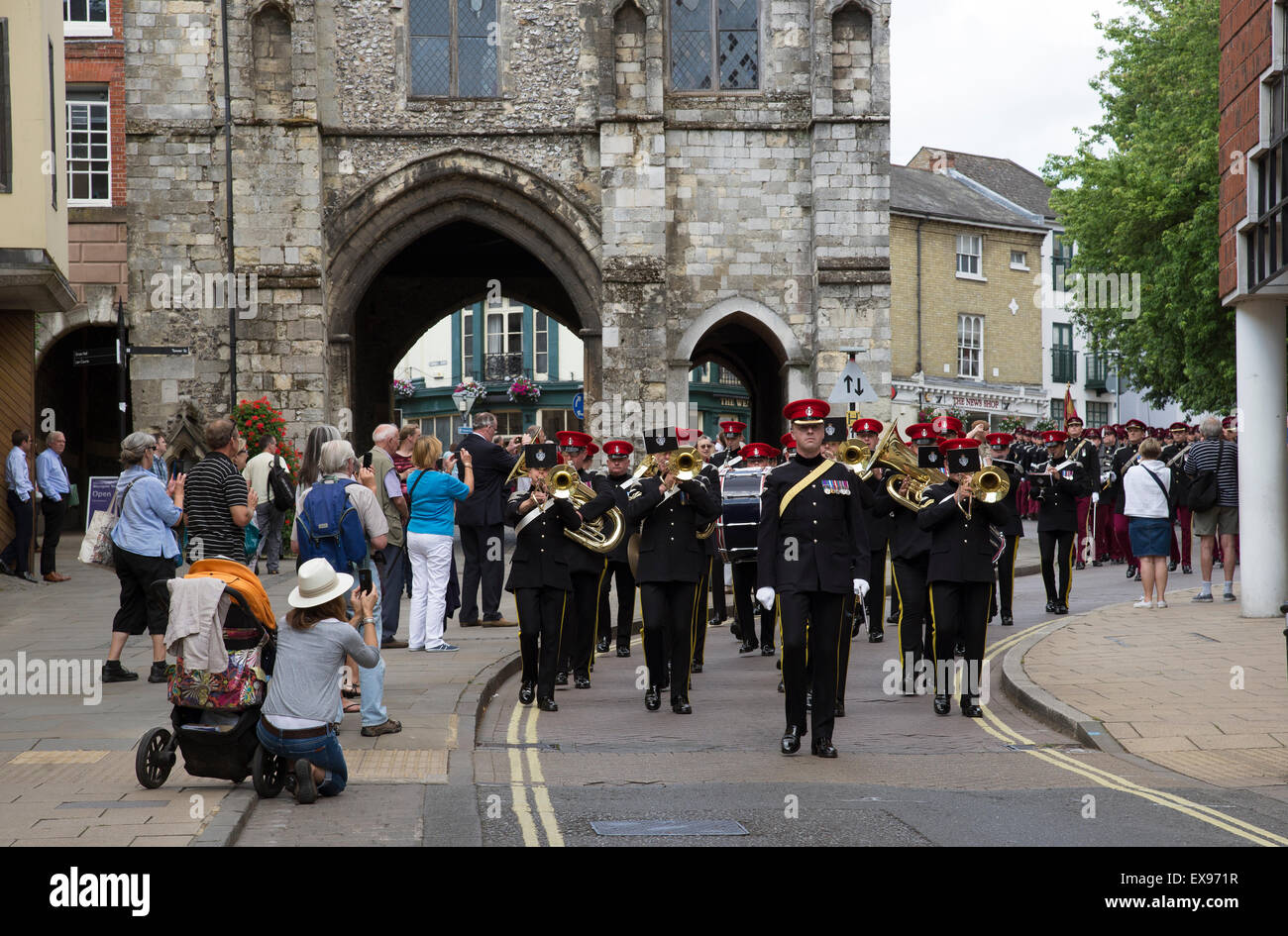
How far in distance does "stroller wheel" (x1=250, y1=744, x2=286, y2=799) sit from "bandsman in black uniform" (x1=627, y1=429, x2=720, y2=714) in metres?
3.75

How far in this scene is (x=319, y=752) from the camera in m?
7.74

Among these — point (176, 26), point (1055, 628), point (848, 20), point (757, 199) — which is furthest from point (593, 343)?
point (1055, 628)

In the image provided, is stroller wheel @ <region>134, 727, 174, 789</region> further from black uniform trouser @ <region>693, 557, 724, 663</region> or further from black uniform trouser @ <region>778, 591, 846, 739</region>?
black uniform trouser @ <region>693, 557, 724, 663</region>

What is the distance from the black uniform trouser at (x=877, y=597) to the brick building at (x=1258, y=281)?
4.00m

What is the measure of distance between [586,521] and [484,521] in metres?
3.56

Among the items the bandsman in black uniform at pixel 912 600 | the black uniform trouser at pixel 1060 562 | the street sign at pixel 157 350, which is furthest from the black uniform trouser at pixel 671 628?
the street sign at pixel 157 350

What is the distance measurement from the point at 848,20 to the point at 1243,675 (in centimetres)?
1587

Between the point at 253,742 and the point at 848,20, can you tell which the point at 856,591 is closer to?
the point at 253,742

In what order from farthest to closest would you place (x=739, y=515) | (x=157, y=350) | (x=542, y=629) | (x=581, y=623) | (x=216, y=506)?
(x=157, y=350) → (x=739, y=515) → (x=581, y=623) → (x=542, y=629) → (x=216, y=506)

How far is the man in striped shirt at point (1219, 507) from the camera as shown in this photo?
1744cm

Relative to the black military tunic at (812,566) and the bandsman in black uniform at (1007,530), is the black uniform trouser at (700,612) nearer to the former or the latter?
the black military tunic at (812,566)

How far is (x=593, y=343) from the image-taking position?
25.8 m

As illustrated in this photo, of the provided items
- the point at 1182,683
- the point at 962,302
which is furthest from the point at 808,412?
the point at 962,302

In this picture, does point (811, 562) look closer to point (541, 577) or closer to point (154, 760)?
point (541, 577)
